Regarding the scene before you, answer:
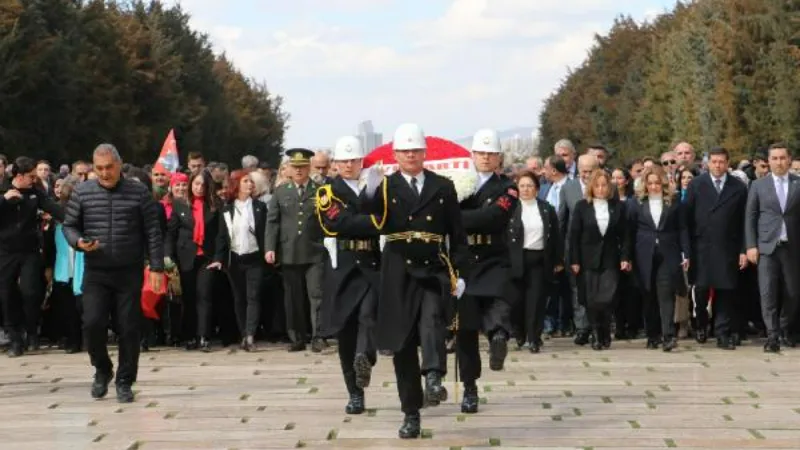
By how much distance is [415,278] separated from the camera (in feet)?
39.3

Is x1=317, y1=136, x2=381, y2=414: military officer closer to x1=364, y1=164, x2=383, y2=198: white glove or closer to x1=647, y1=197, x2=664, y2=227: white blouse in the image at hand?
x1=364, y1=164, x2=383, y2=198: white glove

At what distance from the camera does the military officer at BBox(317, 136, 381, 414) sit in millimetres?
12529

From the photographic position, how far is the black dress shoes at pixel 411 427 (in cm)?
1198

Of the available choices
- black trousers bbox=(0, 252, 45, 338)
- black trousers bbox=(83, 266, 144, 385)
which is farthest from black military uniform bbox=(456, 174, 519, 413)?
black trousers bbox=(0, 252, 45, 338)

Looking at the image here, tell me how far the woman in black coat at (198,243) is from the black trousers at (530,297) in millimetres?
3417

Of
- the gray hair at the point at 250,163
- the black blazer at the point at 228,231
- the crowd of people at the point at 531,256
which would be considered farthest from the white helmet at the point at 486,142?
the gray hair at the point at 250,163

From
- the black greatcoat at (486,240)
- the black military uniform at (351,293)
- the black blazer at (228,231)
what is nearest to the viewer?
the black military uniform at (351,293)

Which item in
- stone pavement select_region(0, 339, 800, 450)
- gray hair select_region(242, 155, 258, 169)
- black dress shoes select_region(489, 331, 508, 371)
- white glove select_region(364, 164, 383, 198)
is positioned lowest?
stone pavement select_region(0, 339, 800, 450)

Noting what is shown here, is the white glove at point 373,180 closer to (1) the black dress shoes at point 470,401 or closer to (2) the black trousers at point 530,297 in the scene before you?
(1) the black dress shoes at point 470,401

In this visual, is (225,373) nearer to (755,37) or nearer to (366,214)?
(366,214)

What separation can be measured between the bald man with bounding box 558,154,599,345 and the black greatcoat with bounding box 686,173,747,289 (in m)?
1.34

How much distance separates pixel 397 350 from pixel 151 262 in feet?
11.5

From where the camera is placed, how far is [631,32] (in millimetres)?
126188

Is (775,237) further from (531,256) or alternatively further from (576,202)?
(531,256)
